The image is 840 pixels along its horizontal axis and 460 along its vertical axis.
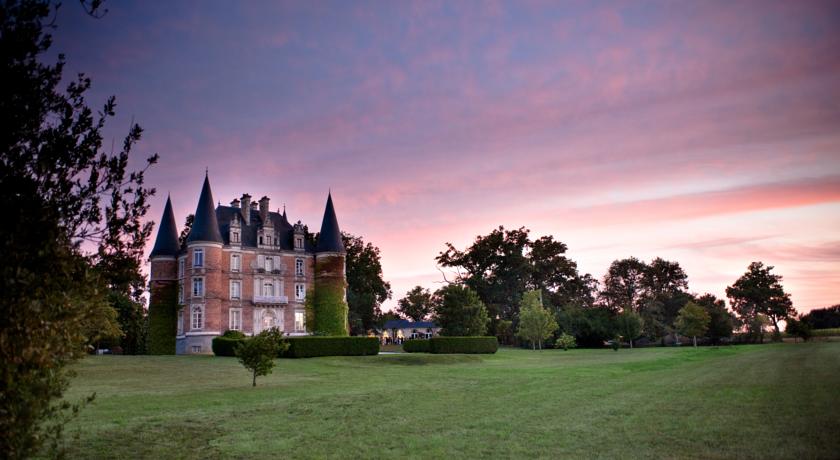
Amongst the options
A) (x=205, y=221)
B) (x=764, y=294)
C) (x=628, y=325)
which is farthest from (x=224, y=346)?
(x=764, y=294)

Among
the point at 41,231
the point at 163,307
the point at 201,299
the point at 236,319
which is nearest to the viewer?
the point at 41,231

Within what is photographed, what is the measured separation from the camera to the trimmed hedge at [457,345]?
161ft

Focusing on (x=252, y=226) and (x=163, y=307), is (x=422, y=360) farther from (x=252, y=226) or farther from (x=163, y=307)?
(x=163, y=307)

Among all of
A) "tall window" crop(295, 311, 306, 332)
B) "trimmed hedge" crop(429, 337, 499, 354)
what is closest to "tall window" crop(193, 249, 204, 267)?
"tall window" crop(295, 311, 306, 332)

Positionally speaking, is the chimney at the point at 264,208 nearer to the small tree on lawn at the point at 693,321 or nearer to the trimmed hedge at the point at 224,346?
the trimmed hedge at the point at 224,346

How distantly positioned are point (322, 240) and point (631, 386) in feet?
136

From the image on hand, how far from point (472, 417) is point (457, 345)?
35719 millimetres

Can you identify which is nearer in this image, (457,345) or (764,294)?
(457,345)

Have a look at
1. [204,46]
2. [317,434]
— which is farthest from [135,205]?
[204,46]

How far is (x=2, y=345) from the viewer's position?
18.3 feet

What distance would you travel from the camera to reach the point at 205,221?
5159 cm

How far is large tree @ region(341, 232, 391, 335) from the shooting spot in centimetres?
7956

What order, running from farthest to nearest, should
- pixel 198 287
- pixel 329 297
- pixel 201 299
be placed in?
pixel 329 297
pixel 198 287
pixel 201 299

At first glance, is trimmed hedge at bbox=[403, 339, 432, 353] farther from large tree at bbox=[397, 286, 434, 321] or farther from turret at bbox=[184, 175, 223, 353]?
large tree at bbox=[397, 286, 434, 321]
